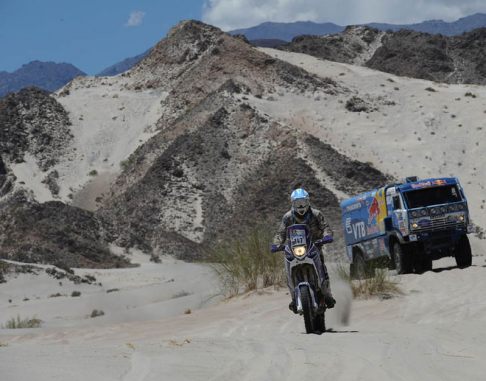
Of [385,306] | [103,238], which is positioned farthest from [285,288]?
[103,238]

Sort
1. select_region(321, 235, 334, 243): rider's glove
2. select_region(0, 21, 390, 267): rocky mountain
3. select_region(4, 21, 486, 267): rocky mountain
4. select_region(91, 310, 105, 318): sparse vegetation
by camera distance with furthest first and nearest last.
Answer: select_region(4, 21, 486, 267): rocky mountain
select_region(0, 21, 390, 267): rocky mountain
select_region(91, 310, 105, 318): sparse vegetation
select_region(321, 235, 334, 243): rider's glove

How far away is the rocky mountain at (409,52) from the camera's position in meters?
85.9

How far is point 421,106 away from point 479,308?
152ft

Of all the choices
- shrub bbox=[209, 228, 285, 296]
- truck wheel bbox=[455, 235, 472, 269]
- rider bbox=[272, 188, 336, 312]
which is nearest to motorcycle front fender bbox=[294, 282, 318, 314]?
rider bbox=[272, 188, 336, 312]

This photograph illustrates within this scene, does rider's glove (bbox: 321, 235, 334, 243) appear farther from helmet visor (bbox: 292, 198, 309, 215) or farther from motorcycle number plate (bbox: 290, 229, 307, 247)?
helmet visor (bbox: 292, 198, 309, 215)

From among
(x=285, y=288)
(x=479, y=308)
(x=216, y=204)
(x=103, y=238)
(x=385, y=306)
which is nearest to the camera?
(x=479, y=308)

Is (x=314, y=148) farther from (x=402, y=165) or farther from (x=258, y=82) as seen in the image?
(x=258, y=82)

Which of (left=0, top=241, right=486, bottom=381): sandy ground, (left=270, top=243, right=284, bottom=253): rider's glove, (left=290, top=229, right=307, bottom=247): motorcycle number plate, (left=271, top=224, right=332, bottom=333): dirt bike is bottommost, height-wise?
(left=0, top=241, right=486, bottom=381): sandy ground

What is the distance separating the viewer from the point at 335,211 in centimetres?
4269

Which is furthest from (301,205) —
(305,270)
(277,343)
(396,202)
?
(396,202)

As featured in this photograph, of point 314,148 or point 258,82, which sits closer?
point 314,148

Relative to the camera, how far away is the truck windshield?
20562 mm

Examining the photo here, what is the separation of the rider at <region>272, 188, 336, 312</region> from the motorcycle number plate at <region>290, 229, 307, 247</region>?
285mm

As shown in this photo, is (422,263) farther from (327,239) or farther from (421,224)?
(327,239)
